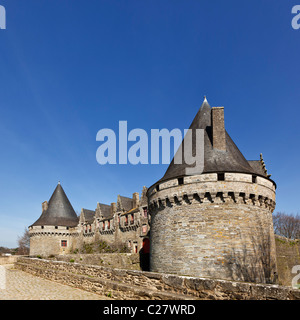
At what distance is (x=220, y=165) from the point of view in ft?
43.4

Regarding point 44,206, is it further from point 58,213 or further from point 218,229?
point 218,229

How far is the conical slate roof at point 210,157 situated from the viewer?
43.1 ft

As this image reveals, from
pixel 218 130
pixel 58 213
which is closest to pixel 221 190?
pixel 218 130

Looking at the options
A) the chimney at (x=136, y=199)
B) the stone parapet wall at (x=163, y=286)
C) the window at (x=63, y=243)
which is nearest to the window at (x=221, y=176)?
the stone parapet wall at (x=163, y=286)

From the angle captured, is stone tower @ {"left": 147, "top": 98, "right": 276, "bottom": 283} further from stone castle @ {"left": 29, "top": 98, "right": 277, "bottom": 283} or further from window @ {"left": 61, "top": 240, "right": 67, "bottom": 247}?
window @ {"left": 61, "top": 240, "right": 67, "bottom": 247}

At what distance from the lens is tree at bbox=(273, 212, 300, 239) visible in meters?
45.7

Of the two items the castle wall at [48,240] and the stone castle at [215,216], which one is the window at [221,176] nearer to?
the stone castle at [215,216]

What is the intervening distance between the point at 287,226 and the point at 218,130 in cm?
4101

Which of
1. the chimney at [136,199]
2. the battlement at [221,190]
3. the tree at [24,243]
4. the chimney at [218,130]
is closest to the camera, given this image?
the battlement at [221,190]

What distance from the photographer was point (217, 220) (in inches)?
476

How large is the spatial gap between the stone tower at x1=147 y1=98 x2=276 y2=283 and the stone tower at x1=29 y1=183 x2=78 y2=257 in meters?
27.5

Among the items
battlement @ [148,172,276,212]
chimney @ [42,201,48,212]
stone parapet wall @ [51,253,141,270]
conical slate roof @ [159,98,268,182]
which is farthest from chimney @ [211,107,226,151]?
chimney @ [42,201,48,212]
